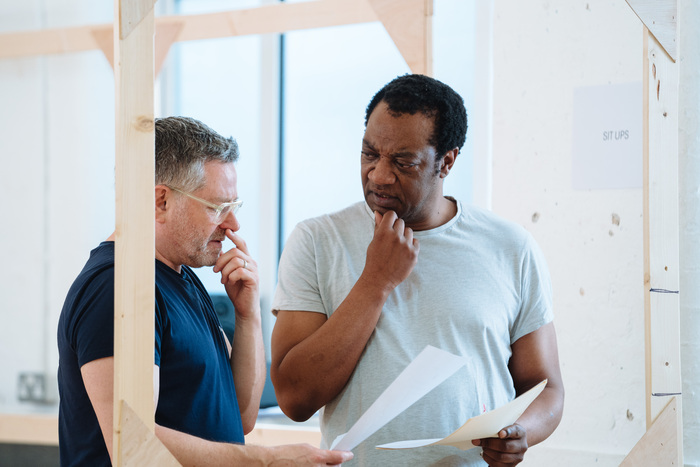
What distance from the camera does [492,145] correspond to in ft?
6.38

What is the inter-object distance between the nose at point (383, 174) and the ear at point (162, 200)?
0.32m

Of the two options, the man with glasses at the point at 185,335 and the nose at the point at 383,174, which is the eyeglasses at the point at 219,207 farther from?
the nose at the point at 383,174

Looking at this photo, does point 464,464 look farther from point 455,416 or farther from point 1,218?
point 1,218

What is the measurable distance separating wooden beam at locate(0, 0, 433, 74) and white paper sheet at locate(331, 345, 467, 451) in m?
0.80

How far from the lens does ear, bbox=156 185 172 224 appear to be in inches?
40.0

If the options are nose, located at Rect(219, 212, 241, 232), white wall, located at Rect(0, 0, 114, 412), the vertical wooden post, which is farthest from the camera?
white wall, located at Rect(0, 0, 114, 412)

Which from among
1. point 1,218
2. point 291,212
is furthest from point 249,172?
point 1,218

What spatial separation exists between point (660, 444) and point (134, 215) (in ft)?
2.86

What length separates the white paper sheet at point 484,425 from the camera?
822 millimetres

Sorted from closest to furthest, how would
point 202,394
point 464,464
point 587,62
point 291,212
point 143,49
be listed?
point 143,49
point 202,394
point 464,464
point 587,62
point 291,212

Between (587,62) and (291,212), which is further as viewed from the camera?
(291,212)

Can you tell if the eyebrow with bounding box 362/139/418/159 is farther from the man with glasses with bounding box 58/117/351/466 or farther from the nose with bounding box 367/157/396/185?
the man with glasses with bounding box 58/117/351/466

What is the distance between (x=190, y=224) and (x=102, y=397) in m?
0.33

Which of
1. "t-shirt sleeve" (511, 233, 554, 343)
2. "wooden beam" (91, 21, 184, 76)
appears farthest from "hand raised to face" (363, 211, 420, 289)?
"wooden beam" (91, 21, 184, 76)
